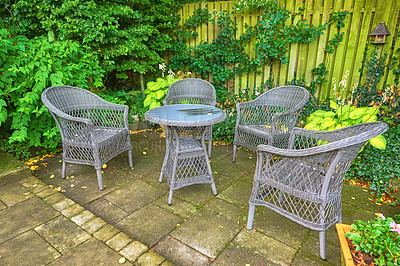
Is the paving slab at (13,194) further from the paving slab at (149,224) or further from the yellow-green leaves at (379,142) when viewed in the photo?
the yellow-green leaves at (379,142)

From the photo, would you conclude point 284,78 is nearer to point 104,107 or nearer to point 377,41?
point 377,41

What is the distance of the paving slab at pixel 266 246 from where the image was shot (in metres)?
1.50

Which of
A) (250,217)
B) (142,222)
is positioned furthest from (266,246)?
(142,222)

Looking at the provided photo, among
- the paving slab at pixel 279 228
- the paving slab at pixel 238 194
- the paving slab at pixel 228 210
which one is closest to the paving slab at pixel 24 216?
the paving slab at pixel 228 210

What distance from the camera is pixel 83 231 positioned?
1713 mm

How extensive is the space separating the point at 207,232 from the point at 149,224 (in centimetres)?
48

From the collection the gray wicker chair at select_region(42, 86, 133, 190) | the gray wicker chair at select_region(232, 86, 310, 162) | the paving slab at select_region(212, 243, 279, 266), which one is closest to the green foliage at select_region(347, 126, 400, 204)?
the gray wicker chair at select_region(232, 86, 310, 162)

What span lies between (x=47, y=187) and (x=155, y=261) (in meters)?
1.52

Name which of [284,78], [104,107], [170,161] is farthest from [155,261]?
[284,78]

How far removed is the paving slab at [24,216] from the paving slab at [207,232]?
3.62ft

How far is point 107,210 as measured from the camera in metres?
2.02

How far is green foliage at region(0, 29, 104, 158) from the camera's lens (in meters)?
2.52

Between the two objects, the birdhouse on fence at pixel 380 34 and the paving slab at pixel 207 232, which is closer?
the paving slab at pixel 207 232

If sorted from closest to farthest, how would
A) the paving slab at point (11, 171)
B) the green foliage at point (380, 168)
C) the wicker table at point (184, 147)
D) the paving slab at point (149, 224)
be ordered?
the paving slab at point (149, 224) < the wicker table at point (184, 147) < the green foliage at point (380, 168) < the paving slab at point (11, 171)
